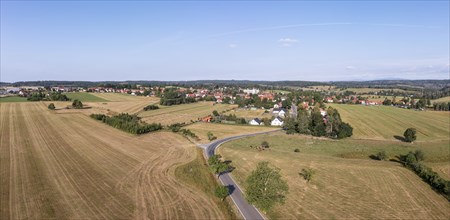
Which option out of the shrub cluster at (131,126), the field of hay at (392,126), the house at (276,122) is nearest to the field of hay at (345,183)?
the field of hay at (392,126)

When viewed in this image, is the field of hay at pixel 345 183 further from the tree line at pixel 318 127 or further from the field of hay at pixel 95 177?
the tree line at pixel 318 127

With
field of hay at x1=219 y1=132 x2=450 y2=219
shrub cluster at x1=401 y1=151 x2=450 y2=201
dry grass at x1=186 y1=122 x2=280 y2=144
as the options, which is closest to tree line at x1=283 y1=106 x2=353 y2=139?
dry grass at x1=186 y1=122 x2=280 y2=144

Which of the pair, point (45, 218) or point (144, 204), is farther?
point (144, 204)

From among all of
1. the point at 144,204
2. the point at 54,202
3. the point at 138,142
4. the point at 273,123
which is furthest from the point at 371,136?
the point at 54,202

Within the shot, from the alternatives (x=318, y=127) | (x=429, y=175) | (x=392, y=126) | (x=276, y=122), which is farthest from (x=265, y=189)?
(x=392, y=126)

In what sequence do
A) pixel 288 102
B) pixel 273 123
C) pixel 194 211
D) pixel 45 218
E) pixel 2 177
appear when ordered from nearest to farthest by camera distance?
pixel 45 218, pixel 194 211, pixel 2 177, pixel 273 123, pixel 288 102

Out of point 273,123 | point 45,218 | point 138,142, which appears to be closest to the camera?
point 45,218

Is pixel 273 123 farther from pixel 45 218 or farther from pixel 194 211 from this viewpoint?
pixel 45 218

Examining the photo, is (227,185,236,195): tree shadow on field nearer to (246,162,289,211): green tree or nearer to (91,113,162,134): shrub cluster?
(246,162,289,211): green tree
